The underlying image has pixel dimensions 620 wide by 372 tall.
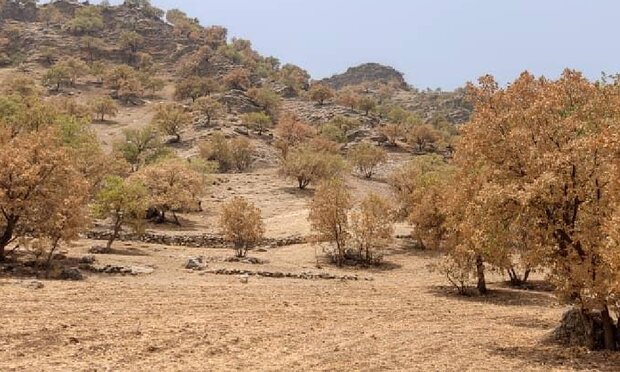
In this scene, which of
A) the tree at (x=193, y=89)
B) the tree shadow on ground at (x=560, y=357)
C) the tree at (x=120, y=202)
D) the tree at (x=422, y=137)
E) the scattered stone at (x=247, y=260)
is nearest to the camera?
the tree shadow on ground at (x=560, y=357)

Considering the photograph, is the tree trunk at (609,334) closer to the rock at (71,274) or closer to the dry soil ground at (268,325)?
the dry soil ground at (268,325)

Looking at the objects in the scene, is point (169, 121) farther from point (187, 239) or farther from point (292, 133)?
point (187, 239)

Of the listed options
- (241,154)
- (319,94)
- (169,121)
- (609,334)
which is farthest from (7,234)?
(319,94)

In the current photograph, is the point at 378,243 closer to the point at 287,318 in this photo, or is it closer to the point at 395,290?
the point at 395,290

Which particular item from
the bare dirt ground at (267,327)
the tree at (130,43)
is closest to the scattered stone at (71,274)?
the bare dirt ground at (267,327)

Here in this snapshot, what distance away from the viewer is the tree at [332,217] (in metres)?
32.4

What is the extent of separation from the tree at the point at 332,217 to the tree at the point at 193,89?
89352mm

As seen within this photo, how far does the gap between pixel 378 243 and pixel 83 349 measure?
22.7 metres

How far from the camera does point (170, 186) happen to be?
42.3 metres

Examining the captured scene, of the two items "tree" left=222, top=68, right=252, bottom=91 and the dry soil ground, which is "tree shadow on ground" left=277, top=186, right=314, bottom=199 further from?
"tree" left=222, top=68, right=252, bottom=91

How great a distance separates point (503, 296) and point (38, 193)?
20.7 metres

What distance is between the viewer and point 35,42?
13388cm

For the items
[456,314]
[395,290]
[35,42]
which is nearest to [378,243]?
[395,290]

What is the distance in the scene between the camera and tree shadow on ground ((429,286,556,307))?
2258 cm
